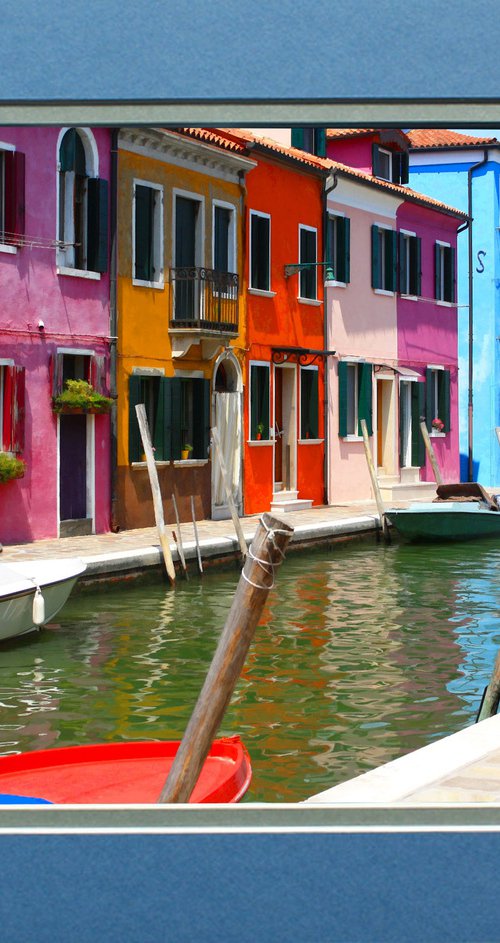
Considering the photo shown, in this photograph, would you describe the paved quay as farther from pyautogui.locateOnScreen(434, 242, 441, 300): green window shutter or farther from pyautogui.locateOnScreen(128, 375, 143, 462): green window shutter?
pyautogui.locateOnScreen(434, 242, 441, 300): green window shutter

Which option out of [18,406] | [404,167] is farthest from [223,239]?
[404,167]

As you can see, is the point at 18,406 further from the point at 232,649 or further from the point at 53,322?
the point at 232,649

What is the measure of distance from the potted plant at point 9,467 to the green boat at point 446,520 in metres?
5.35

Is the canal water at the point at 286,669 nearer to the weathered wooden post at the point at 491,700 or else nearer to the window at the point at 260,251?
the weathered wooden post at the point at 491,700

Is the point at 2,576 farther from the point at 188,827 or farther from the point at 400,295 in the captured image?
the point at 400,295

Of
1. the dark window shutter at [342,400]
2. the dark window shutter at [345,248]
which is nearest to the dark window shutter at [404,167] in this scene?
the dark window shutter at [345,248]

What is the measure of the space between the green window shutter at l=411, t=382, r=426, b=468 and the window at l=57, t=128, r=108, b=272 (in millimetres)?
9859

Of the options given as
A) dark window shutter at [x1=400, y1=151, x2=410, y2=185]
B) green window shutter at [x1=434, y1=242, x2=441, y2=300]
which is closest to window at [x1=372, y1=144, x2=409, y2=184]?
dark window shutter at [x1=400, y1=151, x2=410, y2=185]

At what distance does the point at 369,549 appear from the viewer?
17125 millimetres

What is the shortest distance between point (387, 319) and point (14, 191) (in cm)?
1108

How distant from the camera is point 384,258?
23.9m

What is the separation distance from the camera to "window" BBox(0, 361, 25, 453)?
45.8 feet

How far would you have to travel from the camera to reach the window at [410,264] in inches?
970
